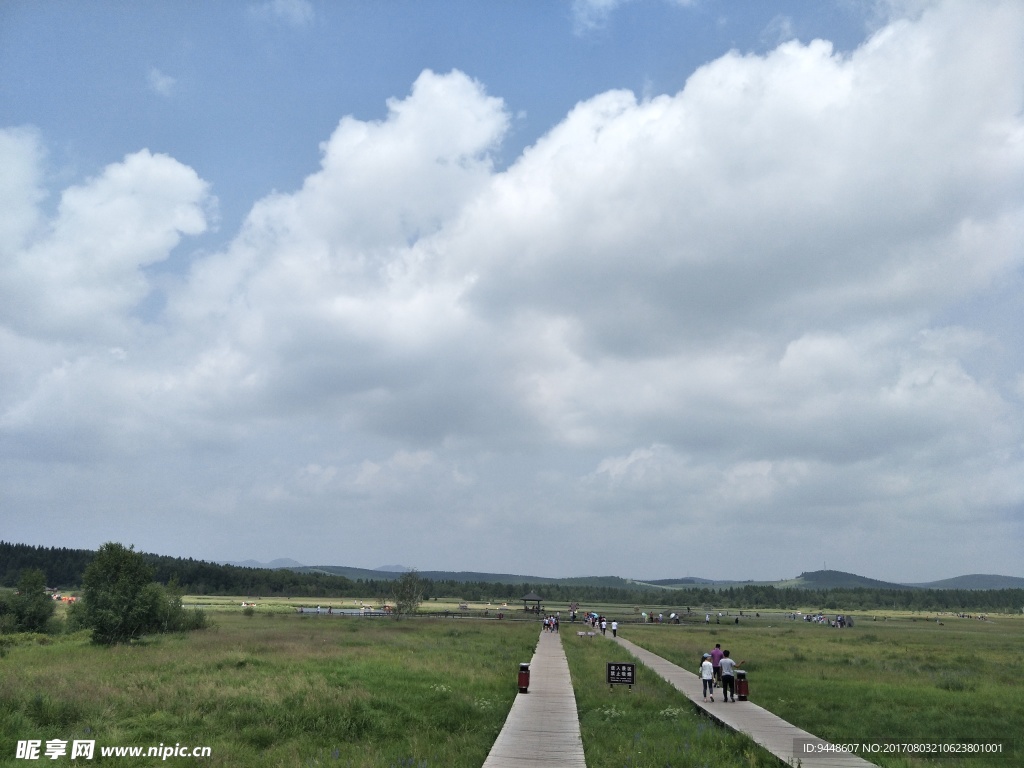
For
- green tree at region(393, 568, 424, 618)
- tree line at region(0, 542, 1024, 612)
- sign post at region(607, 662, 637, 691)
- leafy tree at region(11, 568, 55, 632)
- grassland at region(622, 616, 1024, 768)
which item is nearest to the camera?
grassland at region(622, 616, 1024, 768)

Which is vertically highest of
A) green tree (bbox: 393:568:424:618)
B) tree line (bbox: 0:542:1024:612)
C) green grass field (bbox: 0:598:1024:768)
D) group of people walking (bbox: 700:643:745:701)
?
group of people walking (bbox: 700:643:745:701)

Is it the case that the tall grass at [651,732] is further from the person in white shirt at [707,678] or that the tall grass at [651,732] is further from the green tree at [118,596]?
the green tree at [118,596]

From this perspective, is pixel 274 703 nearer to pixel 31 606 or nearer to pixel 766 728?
pixel 766 728

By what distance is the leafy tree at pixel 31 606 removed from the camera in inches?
2067

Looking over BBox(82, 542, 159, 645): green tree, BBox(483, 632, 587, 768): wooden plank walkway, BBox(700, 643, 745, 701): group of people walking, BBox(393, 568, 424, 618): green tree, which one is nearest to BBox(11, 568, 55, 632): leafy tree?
BBox(82, 542, 159, 645): green tree

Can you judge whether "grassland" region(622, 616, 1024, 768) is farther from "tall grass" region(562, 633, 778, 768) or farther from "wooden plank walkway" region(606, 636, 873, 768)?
"tall grass" region(562, 633, 778, 768)

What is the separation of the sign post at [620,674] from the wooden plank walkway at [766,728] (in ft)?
5.09

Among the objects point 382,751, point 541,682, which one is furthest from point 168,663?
point 382,751

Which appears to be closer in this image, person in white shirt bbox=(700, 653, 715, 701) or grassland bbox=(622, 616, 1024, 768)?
grassland bbox=(622, 616, 1024, 768)

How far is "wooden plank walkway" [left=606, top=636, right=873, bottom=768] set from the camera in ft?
41.5

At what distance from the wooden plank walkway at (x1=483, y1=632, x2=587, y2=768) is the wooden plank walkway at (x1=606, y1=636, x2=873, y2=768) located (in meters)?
3.53

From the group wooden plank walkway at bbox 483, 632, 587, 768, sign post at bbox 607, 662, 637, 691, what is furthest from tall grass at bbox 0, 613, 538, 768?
sign post at bbox 607, 662, 637, 691

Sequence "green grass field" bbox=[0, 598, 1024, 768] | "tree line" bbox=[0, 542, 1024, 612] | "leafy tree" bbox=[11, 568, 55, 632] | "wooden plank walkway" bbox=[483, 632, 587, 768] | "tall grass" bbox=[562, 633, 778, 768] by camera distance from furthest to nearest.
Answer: "tree line" bbox=[0, 542, 1024, 612] → "leafy tree" bbox=[11, 568, 55, 632] → "green grass field" bbox=[0, 598, 1024, 768] → "tall grass" bbox=[562, 633, 778, 768] → "wooden plank walkway" bbox=[483, 632, 587, 768]

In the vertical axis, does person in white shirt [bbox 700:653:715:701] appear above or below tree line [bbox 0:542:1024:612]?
above
